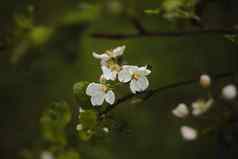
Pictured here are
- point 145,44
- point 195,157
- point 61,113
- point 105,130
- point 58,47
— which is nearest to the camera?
point 105,130

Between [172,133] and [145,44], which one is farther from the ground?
[145,44]

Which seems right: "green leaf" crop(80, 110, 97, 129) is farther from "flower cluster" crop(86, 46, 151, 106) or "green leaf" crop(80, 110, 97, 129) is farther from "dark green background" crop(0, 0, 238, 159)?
"dark green background" crop(0, 0, 238, 159)

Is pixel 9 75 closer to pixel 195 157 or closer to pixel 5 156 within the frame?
pixel 5 156

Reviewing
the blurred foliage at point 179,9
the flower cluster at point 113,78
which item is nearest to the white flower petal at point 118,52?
the flower cluster at point 113,78

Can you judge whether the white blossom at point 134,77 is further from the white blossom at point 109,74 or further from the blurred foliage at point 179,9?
the blurred foliage at point 179,9

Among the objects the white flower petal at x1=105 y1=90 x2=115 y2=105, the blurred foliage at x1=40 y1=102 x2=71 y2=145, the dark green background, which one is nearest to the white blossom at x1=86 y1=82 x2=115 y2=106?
the white flower petal at x1=105 y1=90 x2=115 y2=105

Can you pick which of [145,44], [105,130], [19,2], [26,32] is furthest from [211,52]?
[105,130]

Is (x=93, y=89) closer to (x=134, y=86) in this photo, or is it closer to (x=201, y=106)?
(x=134, y=86)
